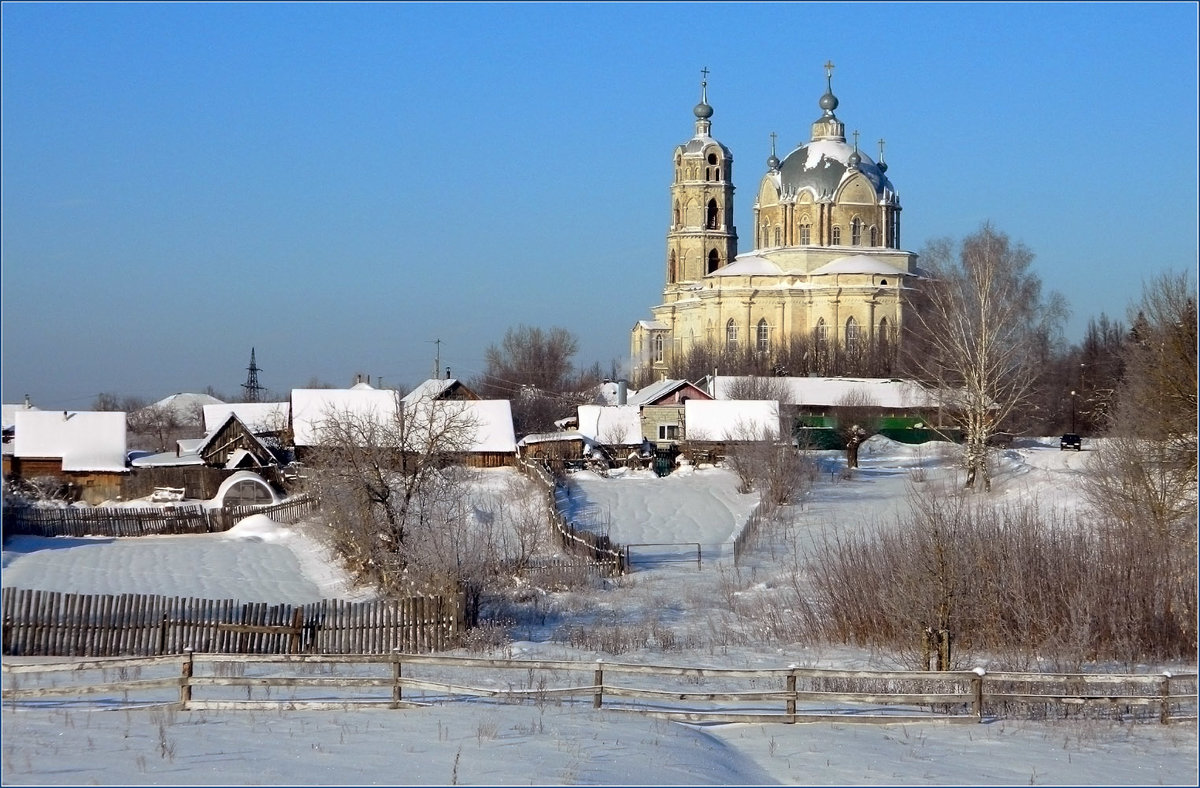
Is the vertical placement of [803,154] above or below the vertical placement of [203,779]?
above

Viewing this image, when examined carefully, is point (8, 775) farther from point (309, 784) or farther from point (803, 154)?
point (803, 154)

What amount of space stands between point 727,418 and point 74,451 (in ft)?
65.1

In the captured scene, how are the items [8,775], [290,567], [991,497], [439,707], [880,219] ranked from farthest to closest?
[880,219], [991,497], [290,567], [439,707], [8,775]

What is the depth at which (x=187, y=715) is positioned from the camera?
39.1 feet

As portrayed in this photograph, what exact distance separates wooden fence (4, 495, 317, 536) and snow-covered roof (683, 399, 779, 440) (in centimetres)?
1507

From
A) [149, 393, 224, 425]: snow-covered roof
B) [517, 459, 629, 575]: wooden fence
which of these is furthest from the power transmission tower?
[517, 459, 629, 575]: wooden fence

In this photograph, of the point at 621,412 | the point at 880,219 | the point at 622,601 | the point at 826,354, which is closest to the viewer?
the point at 622,601

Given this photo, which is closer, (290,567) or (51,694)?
(51,694)

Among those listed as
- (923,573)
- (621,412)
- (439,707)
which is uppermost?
(621,412)

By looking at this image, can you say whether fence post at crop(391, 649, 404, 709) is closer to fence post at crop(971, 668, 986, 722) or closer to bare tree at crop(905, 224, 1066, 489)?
fence post at crop(971, 668, 986, 722)

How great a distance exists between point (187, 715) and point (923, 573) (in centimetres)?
908

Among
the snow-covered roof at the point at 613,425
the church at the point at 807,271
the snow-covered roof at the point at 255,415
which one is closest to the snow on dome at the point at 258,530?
the snow-covered roof at the point at 255,415

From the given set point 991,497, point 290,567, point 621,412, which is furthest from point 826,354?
point 290,567

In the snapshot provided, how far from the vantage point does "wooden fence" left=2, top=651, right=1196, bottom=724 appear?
496 inches
